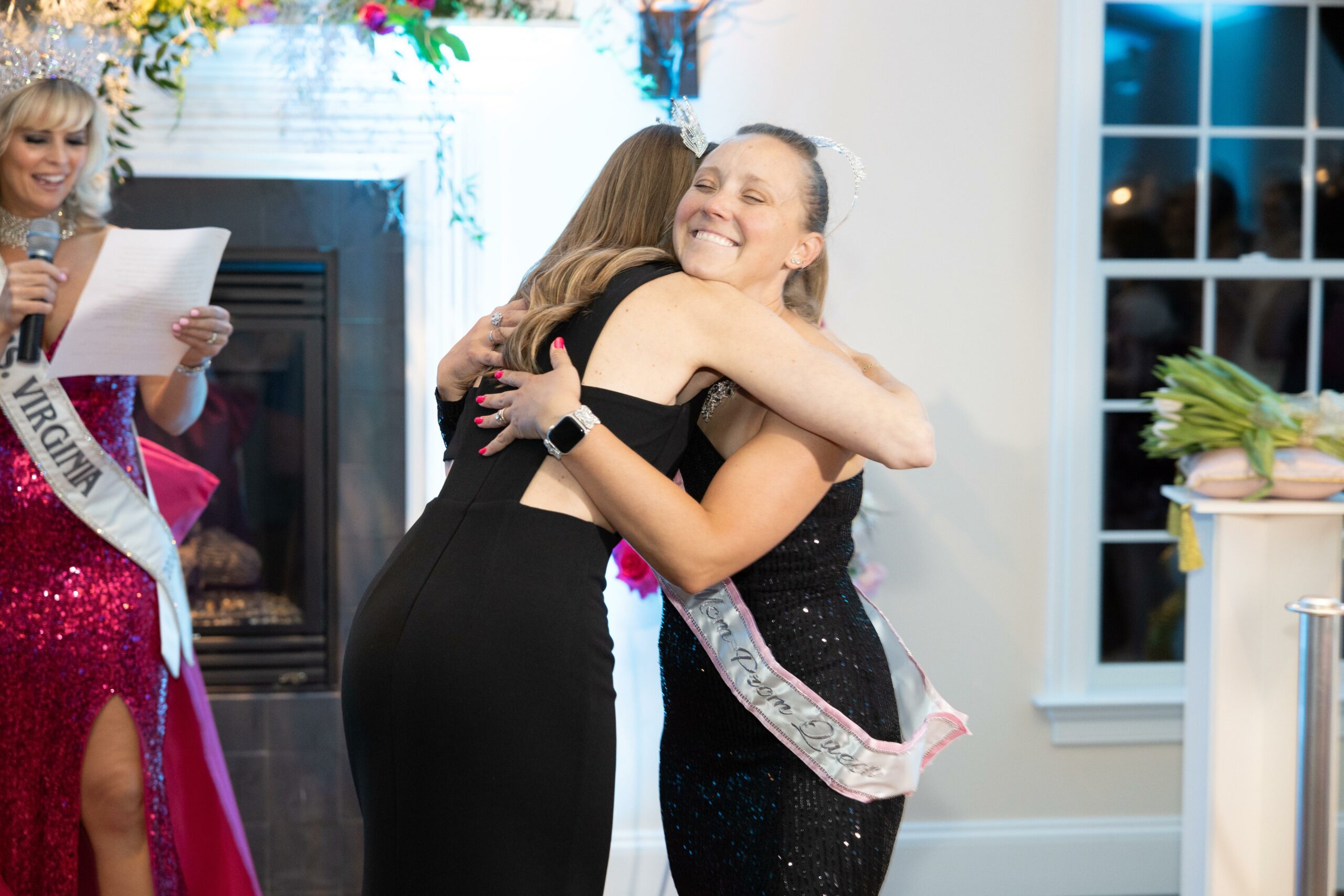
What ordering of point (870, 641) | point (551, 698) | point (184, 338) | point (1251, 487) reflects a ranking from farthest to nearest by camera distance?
point (1251, 487), point (184, 338), point (870, 641), point (551, 698)

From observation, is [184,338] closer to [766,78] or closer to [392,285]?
[392,285]

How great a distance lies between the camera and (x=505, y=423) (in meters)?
1.31

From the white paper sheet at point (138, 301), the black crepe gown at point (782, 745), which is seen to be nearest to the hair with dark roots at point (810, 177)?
the black crepe gown at point (782, 745)

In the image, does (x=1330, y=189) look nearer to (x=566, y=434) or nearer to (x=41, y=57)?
(x=566, y=434)

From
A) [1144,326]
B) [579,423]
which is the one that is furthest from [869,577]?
[579,423]

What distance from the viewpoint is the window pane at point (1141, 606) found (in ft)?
10.8

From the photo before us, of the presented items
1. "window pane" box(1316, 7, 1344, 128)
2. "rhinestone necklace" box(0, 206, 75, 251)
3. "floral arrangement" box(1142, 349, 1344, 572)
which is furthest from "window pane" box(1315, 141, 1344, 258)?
"rhinestone necklace" box(0, 206, 75, 251)

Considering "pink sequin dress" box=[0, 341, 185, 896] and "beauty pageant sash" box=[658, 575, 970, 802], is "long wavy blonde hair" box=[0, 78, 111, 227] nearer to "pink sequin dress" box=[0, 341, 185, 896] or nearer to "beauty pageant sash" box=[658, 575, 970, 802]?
"pink sequin dress" box=[0, 341, 185, 896]

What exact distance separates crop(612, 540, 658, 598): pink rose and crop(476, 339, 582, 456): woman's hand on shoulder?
52.1 inches

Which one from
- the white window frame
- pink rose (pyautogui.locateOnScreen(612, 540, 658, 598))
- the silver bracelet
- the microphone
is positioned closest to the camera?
the microphone

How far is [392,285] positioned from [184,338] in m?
0.96

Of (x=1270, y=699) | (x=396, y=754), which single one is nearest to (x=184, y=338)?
(x=396, y=754)

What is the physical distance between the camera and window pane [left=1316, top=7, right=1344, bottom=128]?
3.16 meters

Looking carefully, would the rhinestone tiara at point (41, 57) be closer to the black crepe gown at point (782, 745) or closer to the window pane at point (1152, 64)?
the black crepe gown at point (782, 745)
